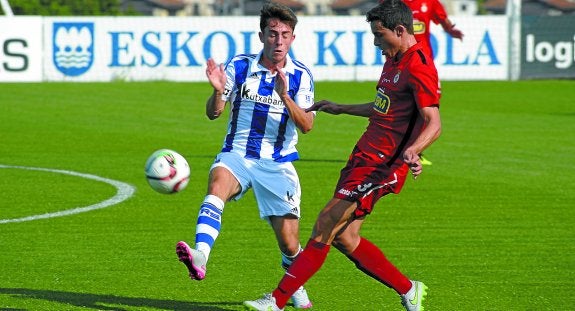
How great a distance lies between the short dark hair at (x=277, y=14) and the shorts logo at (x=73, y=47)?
76.0ft

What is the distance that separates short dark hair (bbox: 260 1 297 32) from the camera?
26.9 ft

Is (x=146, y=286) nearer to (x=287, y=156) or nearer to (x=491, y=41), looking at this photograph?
(x=287, y=156)

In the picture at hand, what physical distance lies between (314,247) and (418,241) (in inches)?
140

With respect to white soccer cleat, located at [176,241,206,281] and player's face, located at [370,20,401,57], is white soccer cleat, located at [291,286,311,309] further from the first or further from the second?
player's face, located at [370,20,401,57]

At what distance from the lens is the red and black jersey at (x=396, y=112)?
7.58 metres

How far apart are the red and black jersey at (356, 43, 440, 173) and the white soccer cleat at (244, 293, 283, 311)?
108cm

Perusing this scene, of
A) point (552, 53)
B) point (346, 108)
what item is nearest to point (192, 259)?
point (346, 108)

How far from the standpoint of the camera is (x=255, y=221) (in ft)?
39.8

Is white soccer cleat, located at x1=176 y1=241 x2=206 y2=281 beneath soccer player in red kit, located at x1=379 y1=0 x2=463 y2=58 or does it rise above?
beneath

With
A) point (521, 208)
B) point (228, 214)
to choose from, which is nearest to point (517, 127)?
point (521, 208)

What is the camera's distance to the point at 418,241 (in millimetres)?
11047

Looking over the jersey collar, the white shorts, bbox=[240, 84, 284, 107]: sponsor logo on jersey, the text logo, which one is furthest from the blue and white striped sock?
the text logo

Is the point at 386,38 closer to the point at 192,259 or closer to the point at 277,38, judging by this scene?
the point at 277,38

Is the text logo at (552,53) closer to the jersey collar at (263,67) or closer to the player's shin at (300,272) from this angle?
the jersey collar at (263,67)
